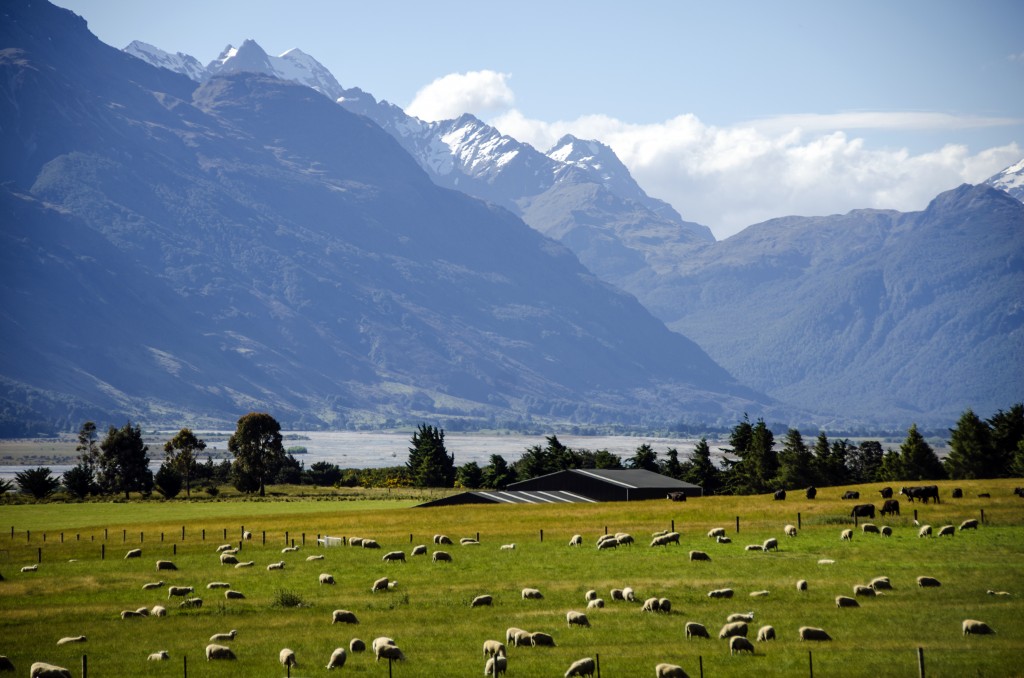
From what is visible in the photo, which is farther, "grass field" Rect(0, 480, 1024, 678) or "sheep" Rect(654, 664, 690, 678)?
"grass field" Rect(0, 480, 1024, 678)

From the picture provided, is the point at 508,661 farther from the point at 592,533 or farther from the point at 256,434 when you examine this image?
the point at 256,434

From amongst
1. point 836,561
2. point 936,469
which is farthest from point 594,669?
point 936,469

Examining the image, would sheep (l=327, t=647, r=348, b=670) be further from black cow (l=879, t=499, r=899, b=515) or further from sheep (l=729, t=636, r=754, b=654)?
black cow (l=879, t=499, r=899, b=515)

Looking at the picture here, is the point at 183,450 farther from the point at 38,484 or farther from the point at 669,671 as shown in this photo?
the point at 669,671

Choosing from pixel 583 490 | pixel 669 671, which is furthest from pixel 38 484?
pixel 669 671

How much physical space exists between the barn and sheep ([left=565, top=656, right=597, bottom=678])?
72.3m

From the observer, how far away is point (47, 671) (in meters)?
38.1

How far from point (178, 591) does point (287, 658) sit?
17480 mm

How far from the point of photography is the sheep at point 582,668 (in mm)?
37156

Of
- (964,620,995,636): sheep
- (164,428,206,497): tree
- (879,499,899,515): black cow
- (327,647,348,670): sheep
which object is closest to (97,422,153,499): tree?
(164,428,206,497): tree

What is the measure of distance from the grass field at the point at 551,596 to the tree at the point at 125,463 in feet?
216

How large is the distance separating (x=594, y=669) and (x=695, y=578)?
19531 mm

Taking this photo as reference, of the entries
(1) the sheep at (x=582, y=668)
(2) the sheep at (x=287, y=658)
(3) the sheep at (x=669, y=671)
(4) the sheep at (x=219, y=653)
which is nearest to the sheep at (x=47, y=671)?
(4) the sheep at (x=219, y=653)

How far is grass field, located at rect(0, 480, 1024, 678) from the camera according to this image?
131 ft
